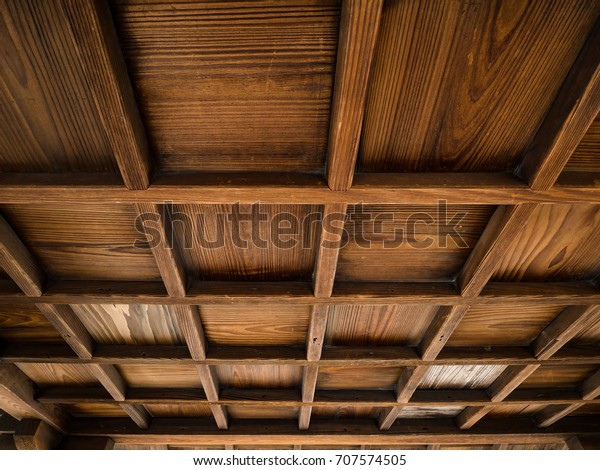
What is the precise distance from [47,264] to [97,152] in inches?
50.3

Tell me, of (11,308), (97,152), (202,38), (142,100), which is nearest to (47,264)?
(11,308)

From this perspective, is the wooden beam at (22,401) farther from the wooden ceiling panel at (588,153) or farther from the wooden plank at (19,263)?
the wooden ceiling panel at (588,153)

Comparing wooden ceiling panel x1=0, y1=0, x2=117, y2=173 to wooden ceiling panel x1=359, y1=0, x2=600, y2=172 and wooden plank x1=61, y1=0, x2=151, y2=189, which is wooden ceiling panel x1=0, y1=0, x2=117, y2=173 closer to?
wooden plank x1=61, y1=0, x2=151, y2=189

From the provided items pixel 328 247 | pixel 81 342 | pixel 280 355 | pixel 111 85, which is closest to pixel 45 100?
pixel 111 85

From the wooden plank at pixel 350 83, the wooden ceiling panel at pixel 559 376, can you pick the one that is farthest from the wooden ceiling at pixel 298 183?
the wooden ceiling panel at pixel 559 376

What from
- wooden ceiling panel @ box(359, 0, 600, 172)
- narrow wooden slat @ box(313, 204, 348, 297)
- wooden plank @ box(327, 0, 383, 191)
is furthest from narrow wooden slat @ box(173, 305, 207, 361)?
wooden ceiling panel @ box(359, 0, 600, 172)

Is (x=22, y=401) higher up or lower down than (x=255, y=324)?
lower down

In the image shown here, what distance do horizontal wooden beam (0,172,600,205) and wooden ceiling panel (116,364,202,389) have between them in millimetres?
2779

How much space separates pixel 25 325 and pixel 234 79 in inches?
126

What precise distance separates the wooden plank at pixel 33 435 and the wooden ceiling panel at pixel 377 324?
3.89 m

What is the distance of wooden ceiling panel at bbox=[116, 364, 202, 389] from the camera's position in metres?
4.27

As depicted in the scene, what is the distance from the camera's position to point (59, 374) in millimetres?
4367

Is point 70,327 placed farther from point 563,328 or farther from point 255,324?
point 563,328

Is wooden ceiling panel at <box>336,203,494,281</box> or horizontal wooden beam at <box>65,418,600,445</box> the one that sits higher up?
wooden ceiling panel at <box>336,203,494,281</box>
